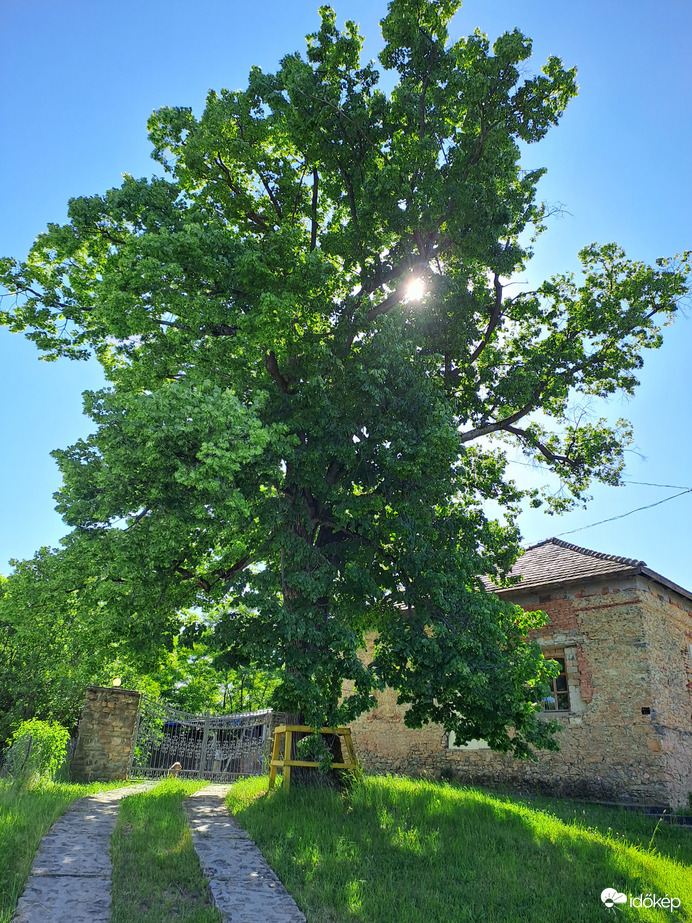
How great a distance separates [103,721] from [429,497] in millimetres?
8771

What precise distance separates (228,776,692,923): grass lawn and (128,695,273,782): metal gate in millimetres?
5453

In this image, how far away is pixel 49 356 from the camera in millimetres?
11453

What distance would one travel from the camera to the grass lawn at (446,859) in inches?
198

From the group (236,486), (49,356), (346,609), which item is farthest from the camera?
(49,356)

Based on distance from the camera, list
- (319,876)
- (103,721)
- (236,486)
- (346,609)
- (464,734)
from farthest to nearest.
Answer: (103,721) → (346,609) → (236,486) → (464,734) → (319,876)

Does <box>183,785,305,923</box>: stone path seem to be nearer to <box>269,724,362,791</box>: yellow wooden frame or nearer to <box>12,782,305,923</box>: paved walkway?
<box>12,782,305,923</box>: paved walkway

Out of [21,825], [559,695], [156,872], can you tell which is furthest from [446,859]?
[559,695]

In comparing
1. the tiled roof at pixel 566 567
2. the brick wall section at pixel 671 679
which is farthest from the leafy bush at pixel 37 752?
the brick wall section at pixel 671 679

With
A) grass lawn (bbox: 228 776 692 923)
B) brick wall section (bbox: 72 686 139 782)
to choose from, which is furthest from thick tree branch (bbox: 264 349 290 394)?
brick wall section (bbox: 72 686 139 782)

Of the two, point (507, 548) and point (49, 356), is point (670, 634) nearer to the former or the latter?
point (507, 548)

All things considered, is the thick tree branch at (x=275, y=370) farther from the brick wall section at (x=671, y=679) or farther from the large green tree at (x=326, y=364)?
the brick wall section at (x=671, y=679)

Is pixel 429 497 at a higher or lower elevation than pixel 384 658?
higher

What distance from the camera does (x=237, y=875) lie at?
543 centimetres

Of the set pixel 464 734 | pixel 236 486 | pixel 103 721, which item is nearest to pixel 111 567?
pixel 236 486
